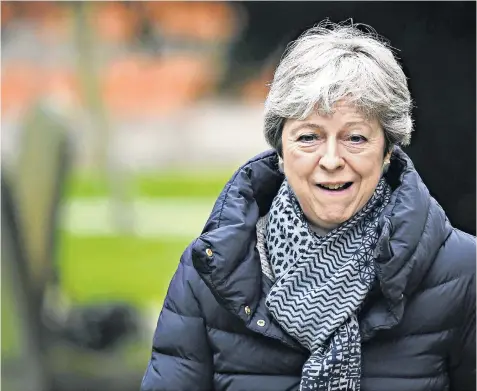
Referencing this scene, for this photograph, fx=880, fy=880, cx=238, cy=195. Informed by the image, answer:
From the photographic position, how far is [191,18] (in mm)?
3777

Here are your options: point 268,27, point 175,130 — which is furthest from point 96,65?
point 268,27

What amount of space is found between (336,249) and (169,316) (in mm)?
391

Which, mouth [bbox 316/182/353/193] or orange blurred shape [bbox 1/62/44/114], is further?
orange blurred shape [bbox 1/62/44/114]

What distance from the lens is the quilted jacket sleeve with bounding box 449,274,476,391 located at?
1857mm

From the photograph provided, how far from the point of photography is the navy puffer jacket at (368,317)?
5.99 feet

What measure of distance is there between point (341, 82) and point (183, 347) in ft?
2.15

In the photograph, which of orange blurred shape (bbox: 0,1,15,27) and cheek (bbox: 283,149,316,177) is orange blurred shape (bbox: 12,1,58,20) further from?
cheek (bbox: 283,149,316,177)

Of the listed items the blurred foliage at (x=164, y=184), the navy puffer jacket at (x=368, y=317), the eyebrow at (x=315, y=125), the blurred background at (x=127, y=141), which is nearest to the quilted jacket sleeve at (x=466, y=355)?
the navy puffer jacket at (x=368, y=317)

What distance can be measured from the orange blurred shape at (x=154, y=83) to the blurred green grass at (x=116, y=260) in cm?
31

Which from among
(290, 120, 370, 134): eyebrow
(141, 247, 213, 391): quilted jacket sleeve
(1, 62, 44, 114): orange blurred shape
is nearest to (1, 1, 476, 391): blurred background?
(1, 62, 44, 114): orange blurred shape

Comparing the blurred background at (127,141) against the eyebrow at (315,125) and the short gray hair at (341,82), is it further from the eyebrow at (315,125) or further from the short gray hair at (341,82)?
the eyebrow at (315,125)

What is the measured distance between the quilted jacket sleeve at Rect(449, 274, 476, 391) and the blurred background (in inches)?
59.3

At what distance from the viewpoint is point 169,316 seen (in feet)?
6.29

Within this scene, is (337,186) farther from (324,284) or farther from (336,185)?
(324,284)
